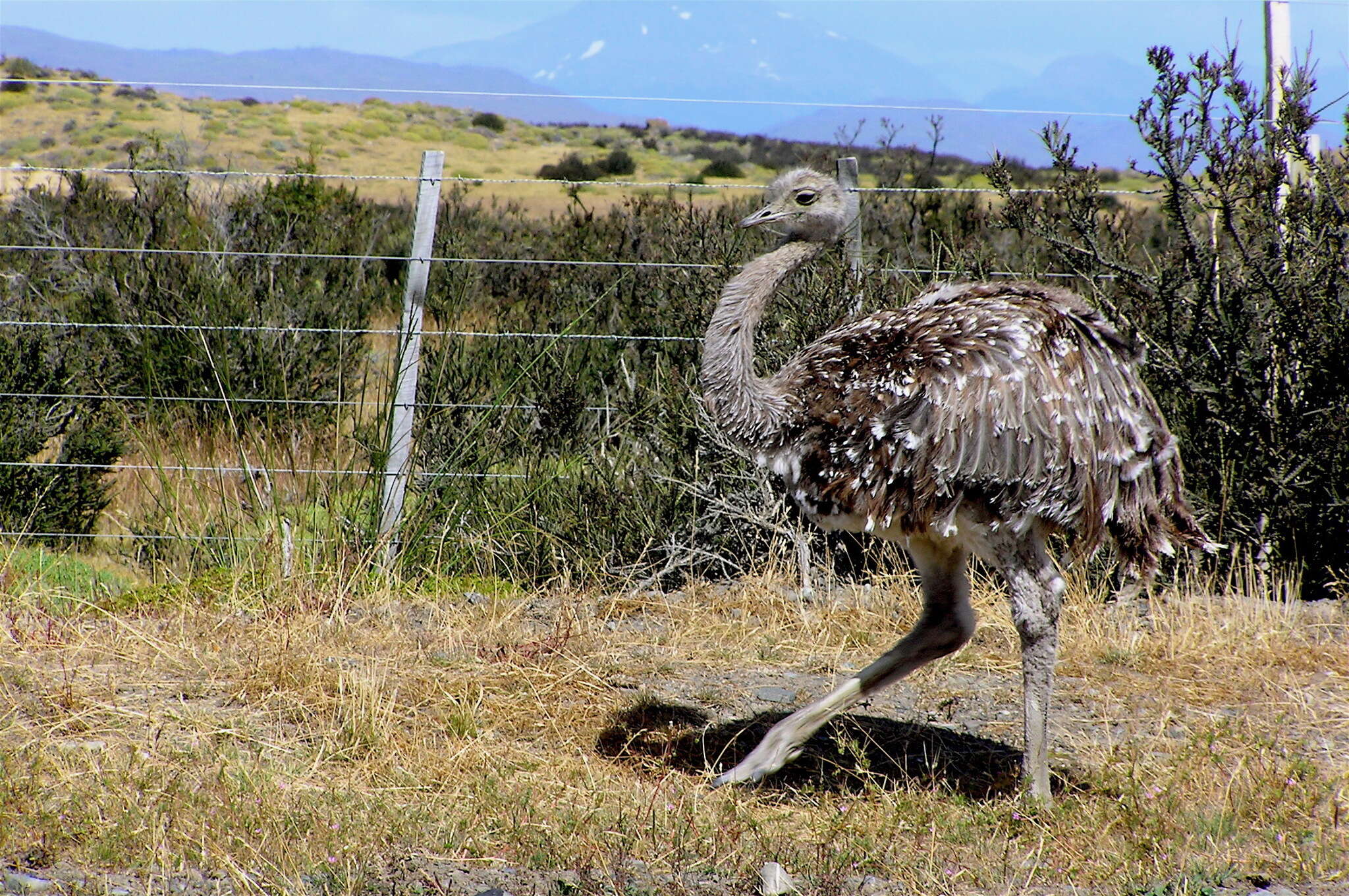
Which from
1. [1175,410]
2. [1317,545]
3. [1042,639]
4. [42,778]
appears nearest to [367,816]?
[42,778]

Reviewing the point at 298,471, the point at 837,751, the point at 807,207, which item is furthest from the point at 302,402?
the point at 837,751

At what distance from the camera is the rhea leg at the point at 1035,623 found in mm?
3756

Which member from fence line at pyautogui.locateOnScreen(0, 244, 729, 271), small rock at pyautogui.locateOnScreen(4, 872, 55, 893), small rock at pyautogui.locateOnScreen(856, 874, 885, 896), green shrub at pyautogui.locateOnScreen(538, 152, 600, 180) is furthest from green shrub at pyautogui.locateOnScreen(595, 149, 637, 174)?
small rock at pyautogui.locateOnScreen(4, 872, 55, 893)

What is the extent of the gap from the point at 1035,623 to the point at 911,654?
0.44m

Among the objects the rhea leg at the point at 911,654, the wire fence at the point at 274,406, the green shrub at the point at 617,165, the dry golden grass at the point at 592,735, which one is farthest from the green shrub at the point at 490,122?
the rhea leg at the point at 911,654

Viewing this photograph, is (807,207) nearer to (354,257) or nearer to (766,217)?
(766,217)

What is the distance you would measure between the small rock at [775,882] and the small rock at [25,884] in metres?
1.62

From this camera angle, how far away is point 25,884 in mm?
3029

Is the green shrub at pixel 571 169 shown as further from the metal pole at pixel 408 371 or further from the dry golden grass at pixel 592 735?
the dry golden grass at pixel 592 735

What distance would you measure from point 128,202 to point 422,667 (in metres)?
7.04

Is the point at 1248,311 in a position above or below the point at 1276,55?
below

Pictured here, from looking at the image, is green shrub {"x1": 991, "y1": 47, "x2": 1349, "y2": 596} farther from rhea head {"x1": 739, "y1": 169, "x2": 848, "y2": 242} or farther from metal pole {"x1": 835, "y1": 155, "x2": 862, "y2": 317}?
rhea head {"x1": 739, "y1": 169, "x2": 848, "y2": 242}

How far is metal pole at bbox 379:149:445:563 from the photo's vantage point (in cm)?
553

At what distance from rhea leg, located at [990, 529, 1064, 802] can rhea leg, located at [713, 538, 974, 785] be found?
0.24 metres
